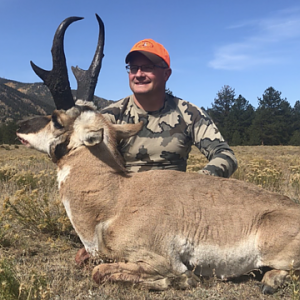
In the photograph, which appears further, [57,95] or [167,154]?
[167,154]

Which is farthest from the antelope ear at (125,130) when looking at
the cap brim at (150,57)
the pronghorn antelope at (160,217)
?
the cap brim at (150,57)

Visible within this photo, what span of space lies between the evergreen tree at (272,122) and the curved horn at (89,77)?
55.7 metres

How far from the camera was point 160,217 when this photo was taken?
11.6ft

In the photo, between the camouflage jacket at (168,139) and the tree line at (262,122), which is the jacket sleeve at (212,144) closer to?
the camouflage jacket at (168,139)

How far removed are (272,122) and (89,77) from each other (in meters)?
61.4

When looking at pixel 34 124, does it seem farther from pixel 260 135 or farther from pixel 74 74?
pixel 260 135

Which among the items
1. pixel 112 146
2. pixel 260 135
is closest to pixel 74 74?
pixel 112 146

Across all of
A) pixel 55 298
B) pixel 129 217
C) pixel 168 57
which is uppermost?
pixel 168 57

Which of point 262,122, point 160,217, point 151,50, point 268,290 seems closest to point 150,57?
point 151,50

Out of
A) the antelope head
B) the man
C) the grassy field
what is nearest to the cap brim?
the man

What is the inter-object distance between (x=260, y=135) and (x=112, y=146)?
5848 centimetres

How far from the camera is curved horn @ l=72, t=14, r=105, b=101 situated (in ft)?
14.4

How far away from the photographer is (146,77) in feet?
18.2

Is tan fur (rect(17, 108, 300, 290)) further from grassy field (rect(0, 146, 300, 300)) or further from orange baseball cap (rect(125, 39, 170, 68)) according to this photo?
orange baseball cap (rect(125, 39, 170, 68))
